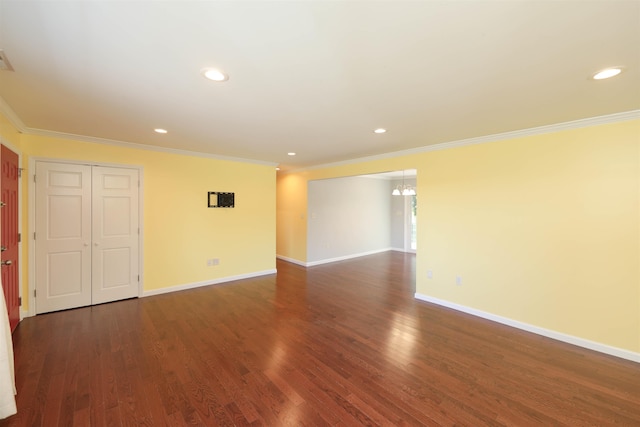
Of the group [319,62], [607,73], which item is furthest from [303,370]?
[607,73]

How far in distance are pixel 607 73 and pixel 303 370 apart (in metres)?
3.44

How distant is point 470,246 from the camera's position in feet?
12.6

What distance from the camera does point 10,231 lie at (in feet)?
10.1

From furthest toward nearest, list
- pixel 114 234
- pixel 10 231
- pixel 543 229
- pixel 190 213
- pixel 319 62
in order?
pixel 190 213
pixel 114 234
pixel 543 229
pixel 10 231
pixel 319 62

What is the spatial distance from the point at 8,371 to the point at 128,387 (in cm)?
77

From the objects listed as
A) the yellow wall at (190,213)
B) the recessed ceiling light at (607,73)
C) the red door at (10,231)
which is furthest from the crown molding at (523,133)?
the red door at (10,231)

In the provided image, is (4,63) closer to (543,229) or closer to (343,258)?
(543,229)

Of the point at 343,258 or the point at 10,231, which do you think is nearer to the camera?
the point at 10,231

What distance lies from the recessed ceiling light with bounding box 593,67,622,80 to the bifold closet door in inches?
223

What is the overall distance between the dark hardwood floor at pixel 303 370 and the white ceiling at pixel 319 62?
253 centimetres

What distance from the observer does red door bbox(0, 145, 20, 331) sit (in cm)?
280

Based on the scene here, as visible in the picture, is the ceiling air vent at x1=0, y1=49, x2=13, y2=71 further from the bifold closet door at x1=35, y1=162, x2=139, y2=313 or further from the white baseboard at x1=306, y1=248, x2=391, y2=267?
the white baseboard at x1=306, y1=248, x2=391, y2=267

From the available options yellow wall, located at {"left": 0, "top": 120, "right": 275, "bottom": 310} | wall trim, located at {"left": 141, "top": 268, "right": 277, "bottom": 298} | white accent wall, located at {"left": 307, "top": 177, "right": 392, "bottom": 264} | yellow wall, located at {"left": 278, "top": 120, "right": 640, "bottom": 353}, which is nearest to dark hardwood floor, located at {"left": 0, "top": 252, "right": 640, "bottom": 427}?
yellow wall, located at {"left": 278, "top": 120, "right": 640, "bottom": 353}

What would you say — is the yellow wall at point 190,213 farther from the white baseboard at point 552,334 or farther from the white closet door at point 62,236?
the white baseboard at point 552,334
